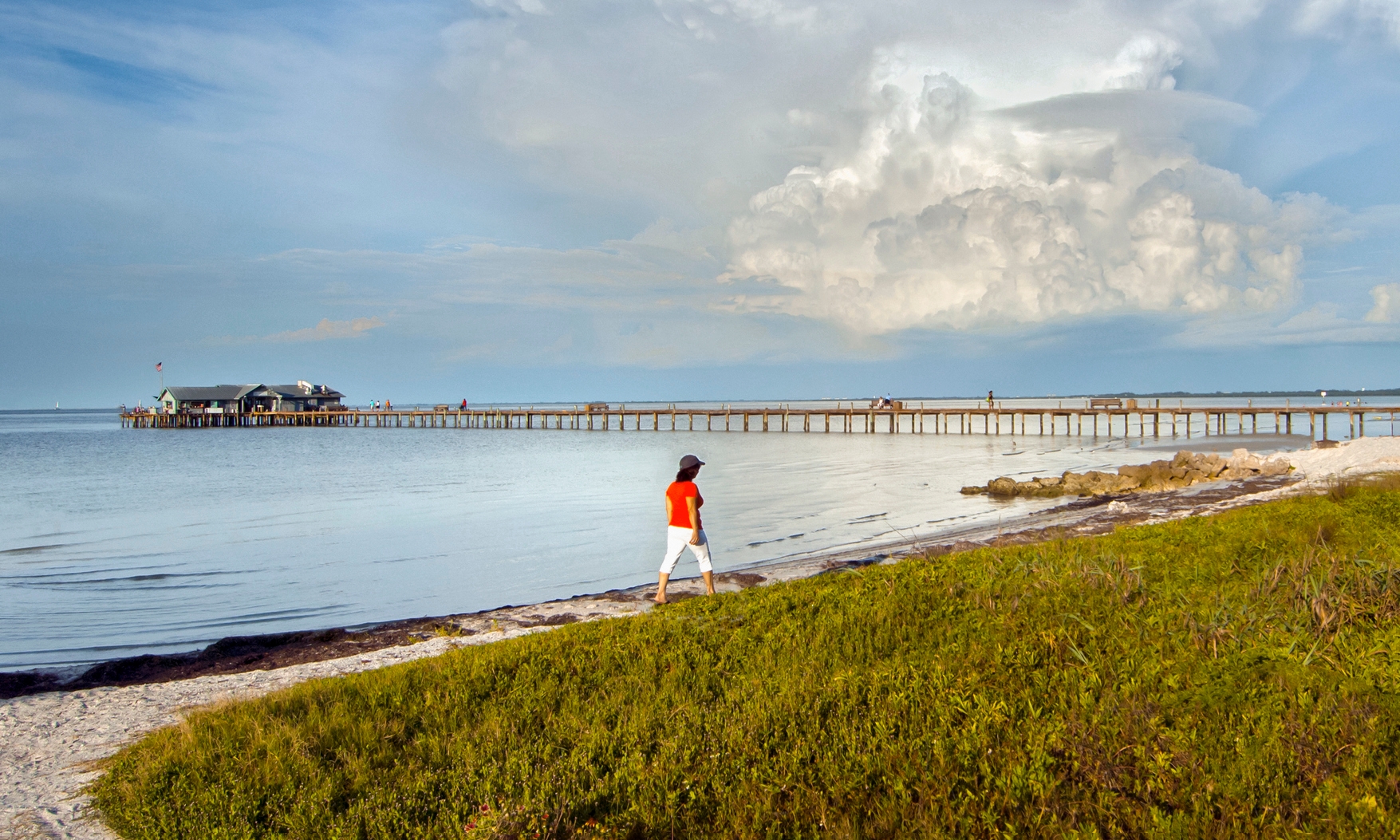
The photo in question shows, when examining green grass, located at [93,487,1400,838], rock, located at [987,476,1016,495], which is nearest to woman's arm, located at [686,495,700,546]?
green grass, located at [93,487,1400,838]

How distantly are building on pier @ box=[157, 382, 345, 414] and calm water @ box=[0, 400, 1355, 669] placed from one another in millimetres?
50633

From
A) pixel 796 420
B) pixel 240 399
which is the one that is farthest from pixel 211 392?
pixel 796 420

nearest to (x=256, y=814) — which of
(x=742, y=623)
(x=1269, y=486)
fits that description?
(x=742, y=623)

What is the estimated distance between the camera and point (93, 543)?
2033 cm

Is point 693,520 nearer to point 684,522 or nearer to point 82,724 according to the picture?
point 684,522

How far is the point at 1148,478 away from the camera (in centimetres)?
2662

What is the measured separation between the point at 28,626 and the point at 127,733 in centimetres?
847

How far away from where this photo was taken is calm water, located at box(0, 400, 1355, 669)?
45.0 ft

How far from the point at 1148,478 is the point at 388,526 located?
76.3 feet

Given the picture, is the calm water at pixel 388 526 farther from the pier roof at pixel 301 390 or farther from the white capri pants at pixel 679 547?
the pier roof at pixel 301 390

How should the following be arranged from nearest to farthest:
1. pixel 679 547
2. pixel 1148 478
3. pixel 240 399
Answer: pixel 679 547 → pixel 1148 478 → pixel 240 399

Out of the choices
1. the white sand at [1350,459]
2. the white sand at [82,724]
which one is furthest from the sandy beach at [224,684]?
the white sand at [1350,459]

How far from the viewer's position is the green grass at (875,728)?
409 cm

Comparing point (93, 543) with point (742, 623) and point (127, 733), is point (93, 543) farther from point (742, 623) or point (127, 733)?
point (742, 623)
